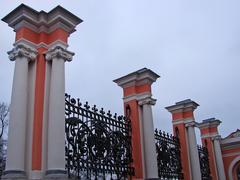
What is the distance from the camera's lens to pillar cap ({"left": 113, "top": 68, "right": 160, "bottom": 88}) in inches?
378

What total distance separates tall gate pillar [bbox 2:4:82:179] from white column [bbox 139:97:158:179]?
3343 millimetres

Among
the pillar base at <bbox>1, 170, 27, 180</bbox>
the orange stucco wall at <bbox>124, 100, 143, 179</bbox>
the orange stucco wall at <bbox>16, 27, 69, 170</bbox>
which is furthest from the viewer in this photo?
the orange stucco wall at <bbox>124, 100, 143, 179</bbox>

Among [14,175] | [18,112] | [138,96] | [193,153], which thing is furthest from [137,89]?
[14,175]

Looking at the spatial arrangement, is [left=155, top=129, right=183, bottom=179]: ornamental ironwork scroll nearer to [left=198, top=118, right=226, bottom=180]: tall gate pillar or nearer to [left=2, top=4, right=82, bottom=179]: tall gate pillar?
[left=198, top=118, right=226, bottom=180]: tall gate pillar

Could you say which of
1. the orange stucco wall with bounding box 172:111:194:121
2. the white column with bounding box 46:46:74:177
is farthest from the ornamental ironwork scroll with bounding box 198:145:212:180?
the white column with bounding box 46:46:74:177

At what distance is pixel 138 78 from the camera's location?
9.70m

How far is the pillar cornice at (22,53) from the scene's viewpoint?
635cm

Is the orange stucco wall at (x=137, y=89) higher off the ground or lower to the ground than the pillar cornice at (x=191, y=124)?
higher

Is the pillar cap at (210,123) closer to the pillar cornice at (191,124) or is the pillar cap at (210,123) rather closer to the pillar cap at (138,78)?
the pillar cornice at (191,124)

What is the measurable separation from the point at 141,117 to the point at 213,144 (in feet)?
22.2

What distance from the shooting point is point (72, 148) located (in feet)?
22.6

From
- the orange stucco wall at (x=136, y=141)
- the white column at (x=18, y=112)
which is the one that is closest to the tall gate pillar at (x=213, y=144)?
the orange stucco wall at (x=136, y=141)

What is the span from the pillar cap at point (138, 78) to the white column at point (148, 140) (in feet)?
2.02

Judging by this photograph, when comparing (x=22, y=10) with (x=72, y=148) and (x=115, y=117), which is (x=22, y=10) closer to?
(x=72, y=148)
